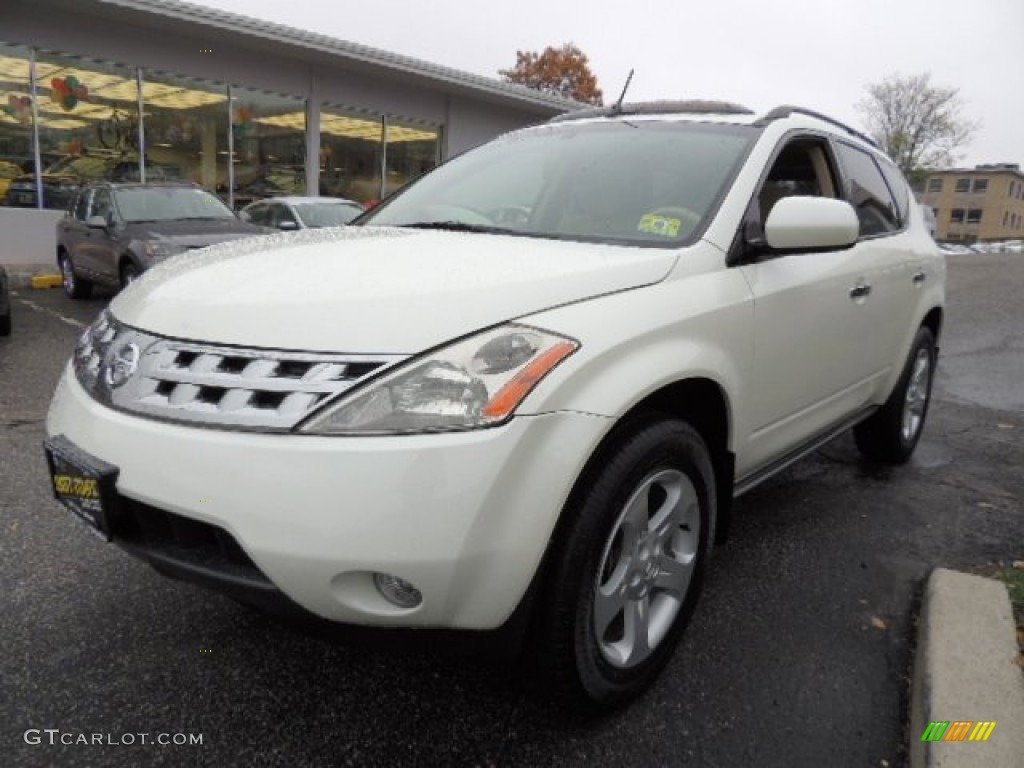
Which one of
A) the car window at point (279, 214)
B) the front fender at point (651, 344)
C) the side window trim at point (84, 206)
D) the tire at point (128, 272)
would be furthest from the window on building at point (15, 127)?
the front fender at point (651, 344)

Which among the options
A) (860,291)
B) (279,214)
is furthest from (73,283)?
(860,291)

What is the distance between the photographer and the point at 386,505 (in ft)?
5.16

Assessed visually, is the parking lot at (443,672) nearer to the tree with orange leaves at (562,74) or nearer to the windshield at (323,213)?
the windshield at (323,213)

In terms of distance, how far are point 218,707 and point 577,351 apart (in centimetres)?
134

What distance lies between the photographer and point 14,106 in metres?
11.8

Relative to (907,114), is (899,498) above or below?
below

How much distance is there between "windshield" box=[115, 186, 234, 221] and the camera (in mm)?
8734

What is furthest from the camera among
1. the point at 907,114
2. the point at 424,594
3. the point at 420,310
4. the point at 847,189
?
the point at 907,114

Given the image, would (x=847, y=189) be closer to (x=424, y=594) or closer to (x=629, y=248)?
(x=629, y=248)

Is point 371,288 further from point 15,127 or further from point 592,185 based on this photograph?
point 15,127

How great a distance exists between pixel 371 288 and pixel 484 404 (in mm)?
442

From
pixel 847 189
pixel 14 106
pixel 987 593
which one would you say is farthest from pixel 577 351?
pixel 14 106

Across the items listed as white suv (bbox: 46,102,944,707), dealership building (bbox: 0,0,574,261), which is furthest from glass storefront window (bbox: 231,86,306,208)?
white suv (bbox: 46,102,944,707)

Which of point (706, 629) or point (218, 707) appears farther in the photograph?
point (706, 629)
